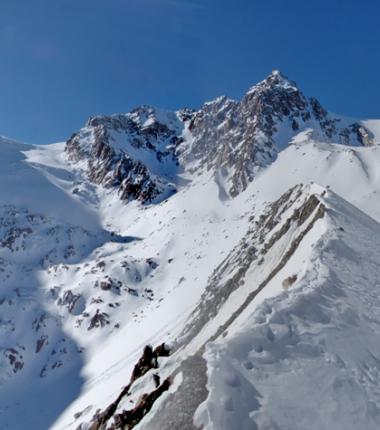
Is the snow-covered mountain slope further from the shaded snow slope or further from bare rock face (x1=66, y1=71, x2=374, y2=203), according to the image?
bare rock face (x1=66, y1=71, x2=374, y2=203)

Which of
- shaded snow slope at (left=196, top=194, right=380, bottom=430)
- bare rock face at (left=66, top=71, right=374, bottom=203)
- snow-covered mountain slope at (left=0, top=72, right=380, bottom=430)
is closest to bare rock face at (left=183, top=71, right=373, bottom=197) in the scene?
bare rock face at (left=66, top=71, right=374, bottom=203)

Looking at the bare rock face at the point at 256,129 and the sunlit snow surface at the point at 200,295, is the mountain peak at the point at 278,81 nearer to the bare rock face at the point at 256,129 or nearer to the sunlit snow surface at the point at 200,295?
the bare rock face at the point at 256,129

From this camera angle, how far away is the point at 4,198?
137m

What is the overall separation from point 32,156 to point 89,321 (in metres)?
116

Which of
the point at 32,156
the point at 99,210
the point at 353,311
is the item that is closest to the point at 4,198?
the point at 99,210

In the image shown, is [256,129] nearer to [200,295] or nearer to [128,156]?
[128,156]

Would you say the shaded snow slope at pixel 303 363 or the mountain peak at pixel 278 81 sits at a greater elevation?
the mountain peak at pixel 278 81

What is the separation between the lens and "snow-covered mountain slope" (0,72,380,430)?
11.0 metres

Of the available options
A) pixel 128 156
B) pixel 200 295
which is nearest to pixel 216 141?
pixel 128 156

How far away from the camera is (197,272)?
85188 mm

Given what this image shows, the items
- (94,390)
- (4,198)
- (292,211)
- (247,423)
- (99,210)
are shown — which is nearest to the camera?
(247,423)

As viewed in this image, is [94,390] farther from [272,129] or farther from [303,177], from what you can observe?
[272,129]

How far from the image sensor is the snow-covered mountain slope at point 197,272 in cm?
1100

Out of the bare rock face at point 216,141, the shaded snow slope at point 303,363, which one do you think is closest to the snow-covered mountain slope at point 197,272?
the shaded snow slope at point 303,363
